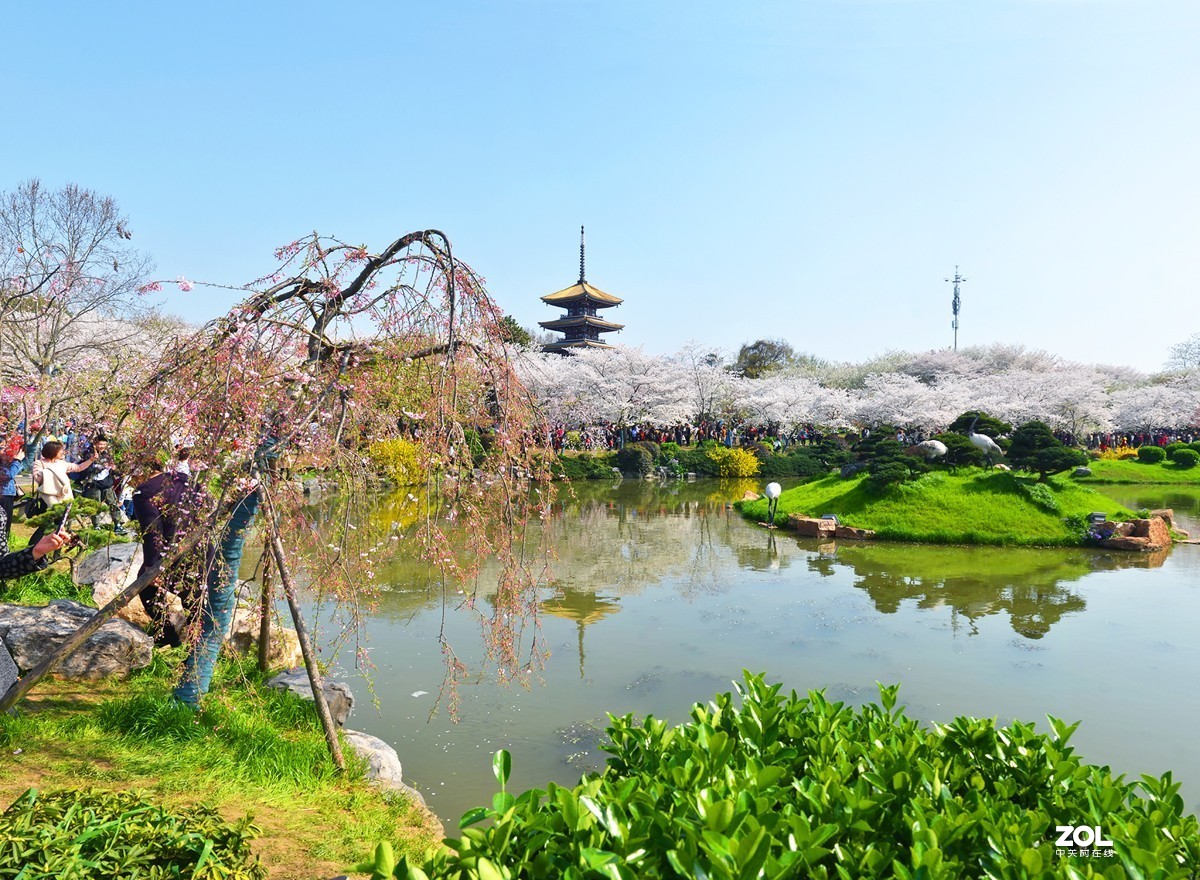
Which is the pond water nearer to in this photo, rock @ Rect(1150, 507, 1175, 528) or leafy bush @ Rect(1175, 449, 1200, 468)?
rock @ Rect(1150, 507, 1175, 528)

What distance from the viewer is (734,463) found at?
3175cm

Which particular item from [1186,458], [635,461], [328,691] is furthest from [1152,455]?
[328,691]

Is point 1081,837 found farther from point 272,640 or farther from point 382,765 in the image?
point 272,640

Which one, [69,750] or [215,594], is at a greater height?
[215,594]

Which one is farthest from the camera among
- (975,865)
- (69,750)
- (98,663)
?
(98,663)

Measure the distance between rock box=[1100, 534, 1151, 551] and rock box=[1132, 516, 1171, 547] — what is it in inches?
7.2

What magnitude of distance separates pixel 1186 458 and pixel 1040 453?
2042 centimetres

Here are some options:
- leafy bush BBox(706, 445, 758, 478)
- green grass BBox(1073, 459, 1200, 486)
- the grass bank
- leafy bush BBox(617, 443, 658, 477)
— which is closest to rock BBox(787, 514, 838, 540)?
the grass bank

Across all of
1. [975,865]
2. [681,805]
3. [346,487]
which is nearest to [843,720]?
[975,865]

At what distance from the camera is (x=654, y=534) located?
17266mm

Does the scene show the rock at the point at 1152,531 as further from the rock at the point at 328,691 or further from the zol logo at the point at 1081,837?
the rock at the point at 328,691

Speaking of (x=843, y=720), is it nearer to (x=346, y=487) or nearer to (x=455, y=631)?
(x=346, y=487)

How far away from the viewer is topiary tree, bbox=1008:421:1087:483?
16875mm

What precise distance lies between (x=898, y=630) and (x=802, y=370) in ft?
150
